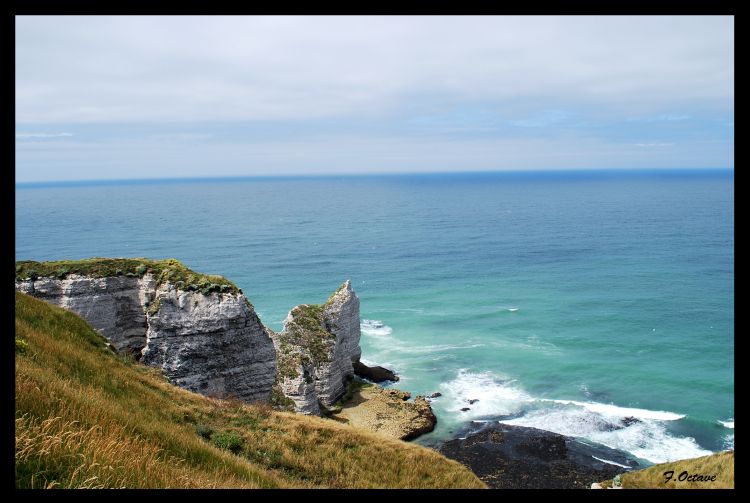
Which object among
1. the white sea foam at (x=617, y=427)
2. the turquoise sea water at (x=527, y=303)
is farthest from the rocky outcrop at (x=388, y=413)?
the white sea foam at (x=617, y=427)

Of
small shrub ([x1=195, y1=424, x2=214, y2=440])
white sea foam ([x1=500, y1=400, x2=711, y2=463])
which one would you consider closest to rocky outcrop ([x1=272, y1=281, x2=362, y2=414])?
white sea foam ([x1=500, y1=400, x2=711, y2=463])

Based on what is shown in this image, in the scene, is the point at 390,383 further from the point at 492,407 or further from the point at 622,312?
the point at 622,312

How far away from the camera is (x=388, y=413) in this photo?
1865 inches

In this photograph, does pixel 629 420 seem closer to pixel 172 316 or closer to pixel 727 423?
pixel 727 423

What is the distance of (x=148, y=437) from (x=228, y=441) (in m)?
5.69

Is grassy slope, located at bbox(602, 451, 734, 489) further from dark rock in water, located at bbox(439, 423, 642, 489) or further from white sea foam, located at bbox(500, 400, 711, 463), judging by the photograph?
white sea foam, located at bbox(500, 400, 711, 463)

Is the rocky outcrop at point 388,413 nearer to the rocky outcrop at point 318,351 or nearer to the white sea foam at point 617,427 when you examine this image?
the rocky outcrop at point 318,351

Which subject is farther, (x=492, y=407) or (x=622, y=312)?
(x=622, y=312)

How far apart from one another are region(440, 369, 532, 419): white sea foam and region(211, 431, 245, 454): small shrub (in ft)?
116

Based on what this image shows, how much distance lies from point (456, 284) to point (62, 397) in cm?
8584

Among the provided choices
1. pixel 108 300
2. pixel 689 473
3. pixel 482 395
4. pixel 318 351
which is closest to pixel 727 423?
pixel 482 395
